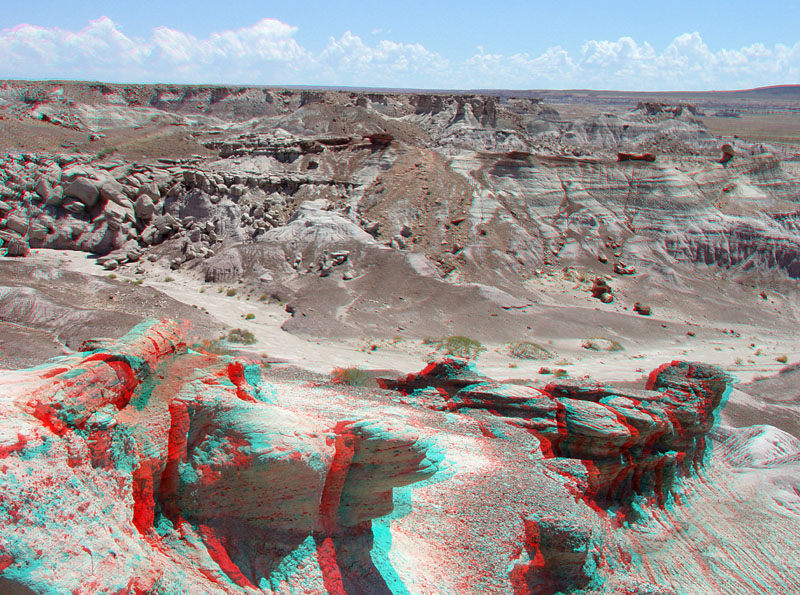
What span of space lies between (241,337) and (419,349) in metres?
6.83

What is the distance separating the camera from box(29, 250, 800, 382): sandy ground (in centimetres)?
1959

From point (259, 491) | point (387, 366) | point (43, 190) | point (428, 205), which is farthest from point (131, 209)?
point (259, 491)

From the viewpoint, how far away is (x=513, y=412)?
11734mm

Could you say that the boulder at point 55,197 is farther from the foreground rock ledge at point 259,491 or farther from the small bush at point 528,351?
the foreground rock ledge at point 259,491

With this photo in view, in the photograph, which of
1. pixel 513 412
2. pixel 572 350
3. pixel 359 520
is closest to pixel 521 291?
pixel 572 350

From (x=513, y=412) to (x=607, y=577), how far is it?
3.82m

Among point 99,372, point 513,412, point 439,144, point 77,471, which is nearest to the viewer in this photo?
point 77,471

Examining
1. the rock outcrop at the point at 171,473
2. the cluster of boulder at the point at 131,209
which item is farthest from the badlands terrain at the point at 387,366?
the cluster of boulder at the point at 131,209

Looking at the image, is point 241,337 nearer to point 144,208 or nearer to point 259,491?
point 144,208

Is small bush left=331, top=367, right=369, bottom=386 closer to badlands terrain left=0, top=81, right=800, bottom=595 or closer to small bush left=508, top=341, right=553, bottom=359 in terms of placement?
badlands terrain left=0, top=81, right=800, bottom=595

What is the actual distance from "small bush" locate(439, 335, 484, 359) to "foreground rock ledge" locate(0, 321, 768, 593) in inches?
402

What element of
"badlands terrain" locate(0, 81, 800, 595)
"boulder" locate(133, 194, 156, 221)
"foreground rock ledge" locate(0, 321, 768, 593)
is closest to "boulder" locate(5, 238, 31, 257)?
"badlands terrain" locate(0, 81, 800, 595)

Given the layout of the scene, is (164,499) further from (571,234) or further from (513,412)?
(571,234)

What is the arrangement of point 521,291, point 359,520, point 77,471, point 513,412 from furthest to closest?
point 521,291, point 513,412, point 359,520, point 77,471
